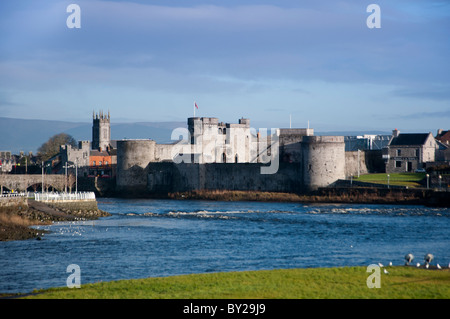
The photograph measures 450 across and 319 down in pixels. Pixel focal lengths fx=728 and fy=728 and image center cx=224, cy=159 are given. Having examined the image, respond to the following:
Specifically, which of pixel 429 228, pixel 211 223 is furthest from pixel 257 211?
pixel 429 228

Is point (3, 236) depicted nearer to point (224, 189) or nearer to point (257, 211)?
point (257, 211)

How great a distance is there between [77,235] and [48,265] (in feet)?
35.0

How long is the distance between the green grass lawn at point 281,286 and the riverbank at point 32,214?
55.3 ft

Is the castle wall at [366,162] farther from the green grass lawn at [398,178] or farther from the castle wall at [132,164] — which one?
the castle wall at [132,164]

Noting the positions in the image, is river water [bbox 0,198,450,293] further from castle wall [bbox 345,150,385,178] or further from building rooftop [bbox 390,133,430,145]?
building rooftop [bbox 390,133,430,145]

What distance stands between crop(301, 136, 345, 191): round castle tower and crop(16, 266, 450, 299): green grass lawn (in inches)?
1700

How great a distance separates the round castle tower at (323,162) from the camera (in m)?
67.2

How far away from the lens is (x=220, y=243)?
120 feet

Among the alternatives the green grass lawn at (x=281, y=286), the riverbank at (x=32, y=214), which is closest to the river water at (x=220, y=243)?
the riverbank at (x=32, y=214)

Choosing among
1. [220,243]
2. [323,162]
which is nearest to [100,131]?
[323,162]

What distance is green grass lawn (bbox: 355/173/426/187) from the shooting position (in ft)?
209

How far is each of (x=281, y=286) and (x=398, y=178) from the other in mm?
48625
